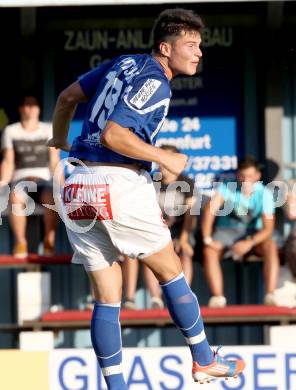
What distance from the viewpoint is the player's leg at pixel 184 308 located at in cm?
631

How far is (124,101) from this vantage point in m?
6.01

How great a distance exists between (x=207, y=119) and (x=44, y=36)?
1.56 m

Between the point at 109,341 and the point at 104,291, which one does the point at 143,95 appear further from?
the point at 109,341

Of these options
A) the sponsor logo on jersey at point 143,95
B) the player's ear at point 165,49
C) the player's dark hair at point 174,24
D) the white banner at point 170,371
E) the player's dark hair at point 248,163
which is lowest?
the white banner at point 170,371

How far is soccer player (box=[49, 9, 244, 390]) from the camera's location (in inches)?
237

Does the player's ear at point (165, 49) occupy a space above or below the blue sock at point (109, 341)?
above

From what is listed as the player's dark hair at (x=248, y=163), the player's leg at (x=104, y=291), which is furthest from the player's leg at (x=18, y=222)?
the player's leg at (x=104, y=291)

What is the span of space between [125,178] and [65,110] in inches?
20.3

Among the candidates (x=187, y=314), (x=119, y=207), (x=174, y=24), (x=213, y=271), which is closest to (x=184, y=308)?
(x=187, y=314)

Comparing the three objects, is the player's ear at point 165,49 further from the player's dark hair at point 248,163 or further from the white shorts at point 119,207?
the player's dark hair at point 248,163

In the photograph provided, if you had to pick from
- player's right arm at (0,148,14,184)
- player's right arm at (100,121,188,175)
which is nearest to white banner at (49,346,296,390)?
player's right arm at (0,148,14,184)

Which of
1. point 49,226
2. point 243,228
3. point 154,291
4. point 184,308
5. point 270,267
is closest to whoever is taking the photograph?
point 184,308

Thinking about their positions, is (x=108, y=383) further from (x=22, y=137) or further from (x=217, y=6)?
(x=217, y=6)

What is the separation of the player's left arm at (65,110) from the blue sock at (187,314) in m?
0.91
